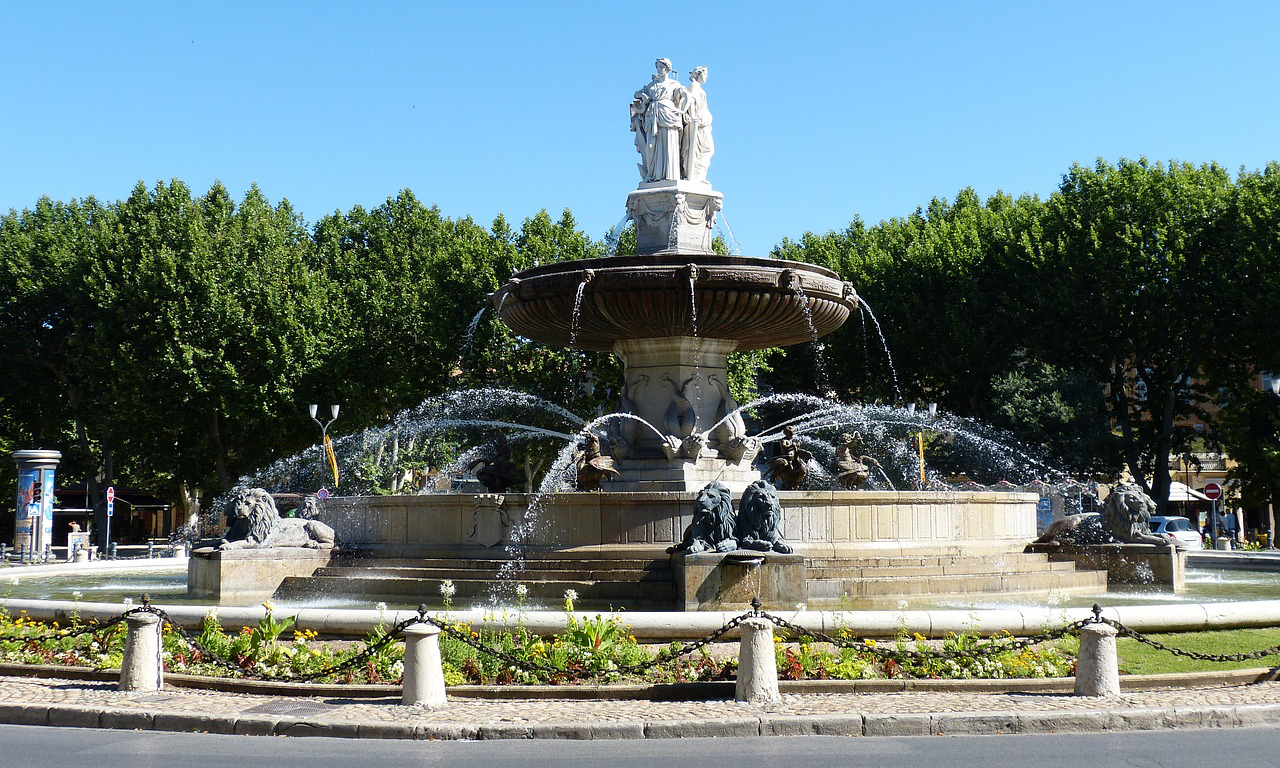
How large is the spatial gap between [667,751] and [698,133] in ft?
44.6

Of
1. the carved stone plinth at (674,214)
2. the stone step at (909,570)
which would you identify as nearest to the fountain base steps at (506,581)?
the stone step at (909,570)

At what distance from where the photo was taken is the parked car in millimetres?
33678

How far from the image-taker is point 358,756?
7.45 m

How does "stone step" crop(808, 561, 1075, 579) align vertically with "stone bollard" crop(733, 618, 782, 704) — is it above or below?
above

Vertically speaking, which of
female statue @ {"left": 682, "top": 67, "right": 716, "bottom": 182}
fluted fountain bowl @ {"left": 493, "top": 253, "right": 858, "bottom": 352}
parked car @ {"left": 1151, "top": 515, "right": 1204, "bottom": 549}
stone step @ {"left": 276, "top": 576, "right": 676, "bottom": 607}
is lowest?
stone step @ {"left": 276, "top": 576, "right": 676, "bottom": 607}

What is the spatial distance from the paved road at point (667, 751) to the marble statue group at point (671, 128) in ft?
42.8

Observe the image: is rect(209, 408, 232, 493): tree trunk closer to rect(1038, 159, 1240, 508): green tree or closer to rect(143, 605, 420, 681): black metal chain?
rect(1038, 159, 1240, 508): green tree

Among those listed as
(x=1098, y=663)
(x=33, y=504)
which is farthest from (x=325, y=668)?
(x=33, y=504)

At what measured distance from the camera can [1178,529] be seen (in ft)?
126

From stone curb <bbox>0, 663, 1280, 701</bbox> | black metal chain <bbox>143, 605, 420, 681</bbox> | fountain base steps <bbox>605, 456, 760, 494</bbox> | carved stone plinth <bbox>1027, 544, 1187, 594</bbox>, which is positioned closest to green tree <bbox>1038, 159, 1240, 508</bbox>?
carved stone plinth <bbox>1027, 544, 1187, 594</bbox>

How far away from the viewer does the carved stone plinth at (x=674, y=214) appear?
1938cm

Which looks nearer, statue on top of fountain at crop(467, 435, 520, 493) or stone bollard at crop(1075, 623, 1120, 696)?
stone bollard at crop(1075, 623, 1120, 696)

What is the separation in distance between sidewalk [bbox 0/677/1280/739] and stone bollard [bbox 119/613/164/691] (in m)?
0.16

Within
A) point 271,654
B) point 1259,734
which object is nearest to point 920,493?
point 1259,734
